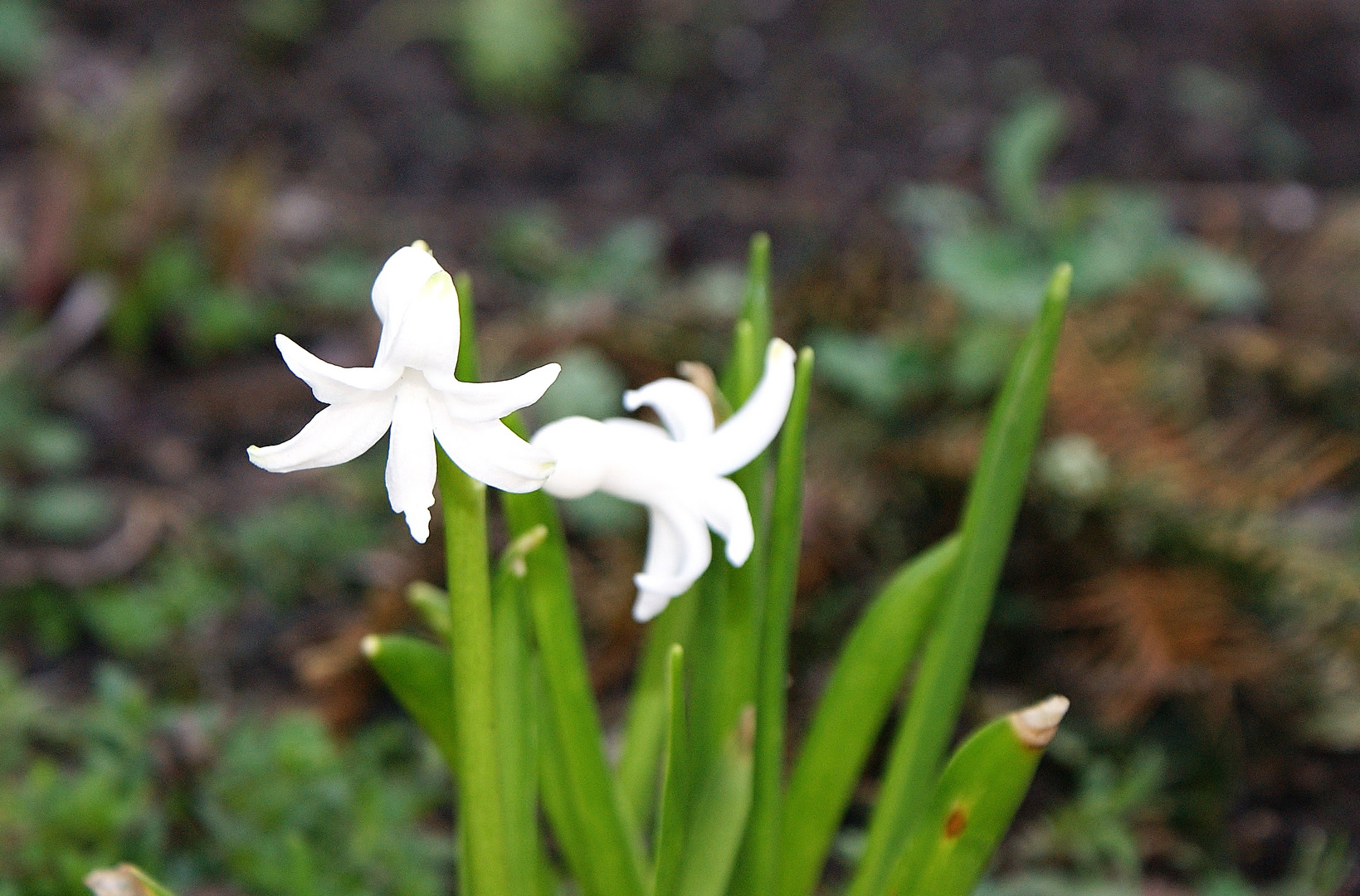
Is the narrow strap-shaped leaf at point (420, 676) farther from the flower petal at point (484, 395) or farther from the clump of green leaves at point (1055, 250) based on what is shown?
the clump of green leaves at point (1055, 250)

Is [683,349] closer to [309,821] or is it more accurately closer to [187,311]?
[309,821]

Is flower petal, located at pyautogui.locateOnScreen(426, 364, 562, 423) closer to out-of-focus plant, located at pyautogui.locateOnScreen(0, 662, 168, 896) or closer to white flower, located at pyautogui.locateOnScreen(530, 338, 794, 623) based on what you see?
white flower, located at pyautogui.locateOnScreen(530, 338, 794, 623)

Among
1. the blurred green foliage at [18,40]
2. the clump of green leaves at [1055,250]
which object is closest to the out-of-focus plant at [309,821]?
the clump of green leaves at [1055,250]

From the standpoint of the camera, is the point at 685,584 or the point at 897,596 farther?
the point at 897,596

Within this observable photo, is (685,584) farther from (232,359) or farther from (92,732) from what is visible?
(232,359)

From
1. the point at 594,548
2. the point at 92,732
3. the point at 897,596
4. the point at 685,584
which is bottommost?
the point at 594,548

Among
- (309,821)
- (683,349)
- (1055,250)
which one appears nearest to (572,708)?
(309,821)

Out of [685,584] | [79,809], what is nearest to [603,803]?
[685,584]
